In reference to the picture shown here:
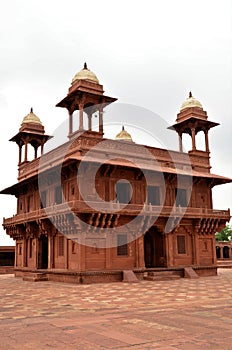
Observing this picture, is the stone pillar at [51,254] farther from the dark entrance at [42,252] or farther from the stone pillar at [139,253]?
the stone pillar at [139,253]

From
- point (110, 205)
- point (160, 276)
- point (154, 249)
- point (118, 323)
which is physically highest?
point (110, 205)

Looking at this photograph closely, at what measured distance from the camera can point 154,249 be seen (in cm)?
2414

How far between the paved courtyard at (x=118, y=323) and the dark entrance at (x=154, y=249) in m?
10.5

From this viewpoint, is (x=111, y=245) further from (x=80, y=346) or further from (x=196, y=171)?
(x=80, y=346)

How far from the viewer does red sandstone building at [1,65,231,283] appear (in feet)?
65.3

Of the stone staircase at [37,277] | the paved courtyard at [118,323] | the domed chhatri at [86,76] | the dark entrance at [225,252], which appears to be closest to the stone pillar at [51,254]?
the stone staircase at [37,277]

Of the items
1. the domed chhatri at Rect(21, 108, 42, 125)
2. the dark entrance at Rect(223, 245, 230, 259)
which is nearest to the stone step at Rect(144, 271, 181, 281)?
the domed chhatri at Rect(21, 108, 42, 125)

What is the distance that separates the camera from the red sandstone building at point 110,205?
65.3ft

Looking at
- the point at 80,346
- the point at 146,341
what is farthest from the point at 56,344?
the point at 146,341

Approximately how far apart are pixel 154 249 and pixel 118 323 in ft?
53.5

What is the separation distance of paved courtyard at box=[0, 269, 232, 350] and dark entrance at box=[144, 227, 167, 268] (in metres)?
10.5

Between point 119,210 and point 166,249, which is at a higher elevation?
point 119,210

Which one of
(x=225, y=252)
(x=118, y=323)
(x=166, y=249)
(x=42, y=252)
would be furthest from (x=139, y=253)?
(x=225, y=252)

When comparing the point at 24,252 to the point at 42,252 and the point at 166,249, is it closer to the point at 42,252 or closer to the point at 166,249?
the point at 42,252
